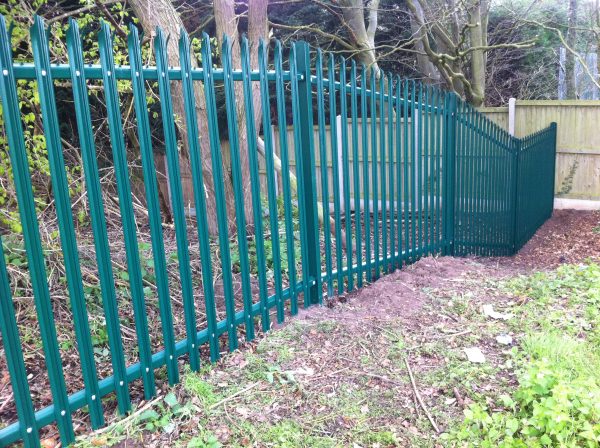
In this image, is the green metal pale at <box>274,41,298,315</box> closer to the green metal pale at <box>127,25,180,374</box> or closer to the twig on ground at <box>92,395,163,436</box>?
the green metal pale at <box>127,25,180,374</box>

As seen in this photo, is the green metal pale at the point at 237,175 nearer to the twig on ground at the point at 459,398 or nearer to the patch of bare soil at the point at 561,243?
the twig on ground at the point at 459,398

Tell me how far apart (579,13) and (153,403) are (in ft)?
47.1

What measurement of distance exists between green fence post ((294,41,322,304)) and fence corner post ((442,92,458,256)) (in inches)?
95.1

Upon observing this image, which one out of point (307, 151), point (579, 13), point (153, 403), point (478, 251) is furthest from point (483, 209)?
point (579, 13)

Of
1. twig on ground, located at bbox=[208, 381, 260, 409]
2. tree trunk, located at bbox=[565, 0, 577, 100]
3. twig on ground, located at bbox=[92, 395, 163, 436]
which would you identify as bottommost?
twig on ground, located at bbox=[208, 381, 260, 409]

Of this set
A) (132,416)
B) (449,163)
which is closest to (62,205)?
(132,416)

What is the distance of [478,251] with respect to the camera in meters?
6.73

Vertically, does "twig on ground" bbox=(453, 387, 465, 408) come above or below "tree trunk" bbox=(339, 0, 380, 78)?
below

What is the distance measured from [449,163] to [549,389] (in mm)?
3487

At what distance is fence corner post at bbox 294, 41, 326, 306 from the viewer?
364 centimetres

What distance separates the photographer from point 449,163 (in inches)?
226

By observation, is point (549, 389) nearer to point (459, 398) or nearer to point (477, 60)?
point (459, 398)

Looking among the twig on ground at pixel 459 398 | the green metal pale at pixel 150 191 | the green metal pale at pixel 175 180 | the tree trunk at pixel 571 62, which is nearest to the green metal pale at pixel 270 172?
the green metal pale at pixel 175 180

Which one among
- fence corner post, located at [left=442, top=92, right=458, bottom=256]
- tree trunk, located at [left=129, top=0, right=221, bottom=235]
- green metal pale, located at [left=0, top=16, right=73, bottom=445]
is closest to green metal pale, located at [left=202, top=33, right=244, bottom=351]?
green metal pale, located at [left=0, top=16, right=73, bottom=445]
